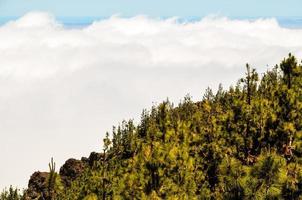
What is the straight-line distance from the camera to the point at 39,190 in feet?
341

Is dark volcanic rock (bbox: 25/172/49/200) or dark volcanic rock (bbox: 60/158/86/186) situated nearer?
dark volcanic rock (bbox: 25/172/49/200)

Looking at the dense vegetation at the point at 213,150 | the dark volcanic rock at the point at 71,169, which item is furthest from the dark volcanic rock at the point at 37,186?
the dense vegetation at the point at 213,150

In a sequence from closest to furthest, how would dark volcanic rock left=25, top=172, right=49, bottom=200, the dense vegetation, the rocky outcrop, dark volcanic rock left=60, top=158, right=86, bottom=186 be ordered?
the dense vegetation < dark volcanic rock left=25, top=172, right=49, bottom=200 < the rocky outcrop < dark volcanic rock left=60, top=158, right=86, bottom=186

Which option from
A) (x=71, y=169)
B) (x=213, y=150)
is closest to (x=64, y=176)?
(x=71, y=169)

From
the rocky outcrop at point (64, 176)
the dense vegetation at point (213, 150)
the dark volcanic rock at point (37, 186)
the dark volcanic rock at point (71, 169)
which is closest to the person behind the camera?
the dense vegetation at point (213, 150)

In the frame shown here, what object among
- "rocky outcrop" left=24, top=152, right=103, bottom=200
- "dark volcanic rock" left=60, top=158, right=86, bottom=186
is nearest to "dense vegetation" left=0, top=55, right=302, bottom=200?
A: "rocky outcrop" left=24, top=152, right=103, bottom=200

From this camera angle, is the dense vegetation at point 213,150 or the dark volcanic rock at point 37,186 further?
the dark volcanic rock at point 37,186

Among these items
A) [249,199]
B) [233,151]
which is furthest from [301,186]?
[233,151]

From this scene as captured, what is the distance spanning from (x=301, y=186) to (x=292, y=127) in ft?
44.6

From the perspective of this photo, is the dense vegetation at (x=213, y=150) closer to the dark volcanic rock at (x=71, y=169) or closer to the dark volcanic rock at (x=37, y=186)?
the dark volcanic rock at (x=37, y=186)

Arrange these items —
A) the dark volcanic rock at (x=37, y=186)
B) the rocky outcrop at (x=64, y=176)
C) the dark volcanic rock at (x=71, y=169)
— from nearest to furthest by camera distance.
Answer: the dark volcanic rock at (x=37, y=186), the rocky outcrop at (x=64, y=176), the dark volcanic rock at (x=71, y=169)

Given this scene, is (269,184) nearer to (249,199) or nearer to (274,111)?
(249,199)

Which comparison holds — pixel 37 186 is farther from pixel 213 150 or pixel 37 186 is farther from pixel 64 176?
pixel 213 150

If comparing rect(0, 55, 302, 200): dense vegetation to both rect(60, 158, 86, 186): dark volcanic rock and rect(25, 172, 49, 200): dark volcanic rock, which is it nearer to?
rect(25, 172, 49, 200): dark volcanic rock
